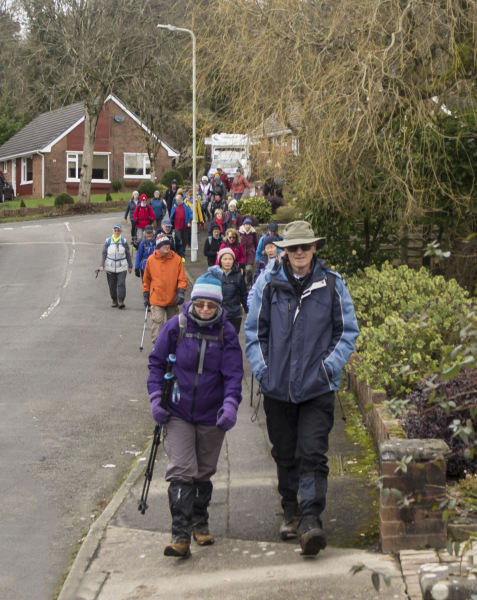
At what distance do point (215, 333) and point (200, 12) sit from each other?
1019 cm

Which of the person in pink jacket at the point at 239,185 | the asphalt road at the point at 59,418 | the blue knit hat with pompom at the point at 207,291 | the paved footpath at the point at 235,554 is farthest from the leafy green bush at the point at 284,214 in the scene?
the blue knit hat with pompom at the point at 207,291

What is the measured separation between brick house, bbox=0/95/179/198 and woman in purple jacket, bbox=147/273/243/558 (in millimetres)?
53363

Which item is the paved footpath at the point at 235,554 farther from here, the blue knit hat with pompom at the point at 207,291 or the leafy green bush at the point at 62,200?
the leafy green bush at the point at 62,200

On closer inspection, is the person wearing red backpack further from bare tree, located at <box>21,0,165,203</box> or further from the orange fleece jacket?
bare tree, located at <box>21,0,165,203</box>

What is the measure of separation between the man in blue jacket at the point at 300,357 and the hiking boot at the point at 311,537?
0.7 inches

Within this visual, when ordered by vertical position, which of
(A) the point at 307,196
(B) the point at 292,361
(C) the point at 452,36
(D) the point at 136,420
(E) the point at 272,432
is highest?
(C) the point at 452,36

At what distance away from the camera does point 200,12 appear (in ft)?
48.9

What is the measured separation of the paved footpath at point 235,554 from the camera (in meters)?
5.19

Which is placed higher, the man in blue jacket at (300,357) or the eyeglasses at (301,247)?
the eyeglasses at (301,247)

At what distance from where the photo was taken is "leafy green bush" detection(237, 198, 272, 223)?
32.6 metres

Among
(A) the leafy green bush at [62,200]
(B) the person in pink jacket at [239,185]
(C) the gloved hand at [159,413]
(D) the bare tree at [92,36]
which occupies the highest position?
(D) the bare tree at [92,36]

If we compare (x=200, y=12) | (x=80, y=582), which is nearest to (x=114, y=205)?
(x=200, y=12)

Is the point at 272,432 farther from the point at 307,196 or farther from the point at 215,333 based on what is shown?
the point at 307,196

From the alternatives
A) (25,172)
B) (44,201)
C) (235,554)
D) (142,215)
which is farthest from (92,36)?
(235,554)
